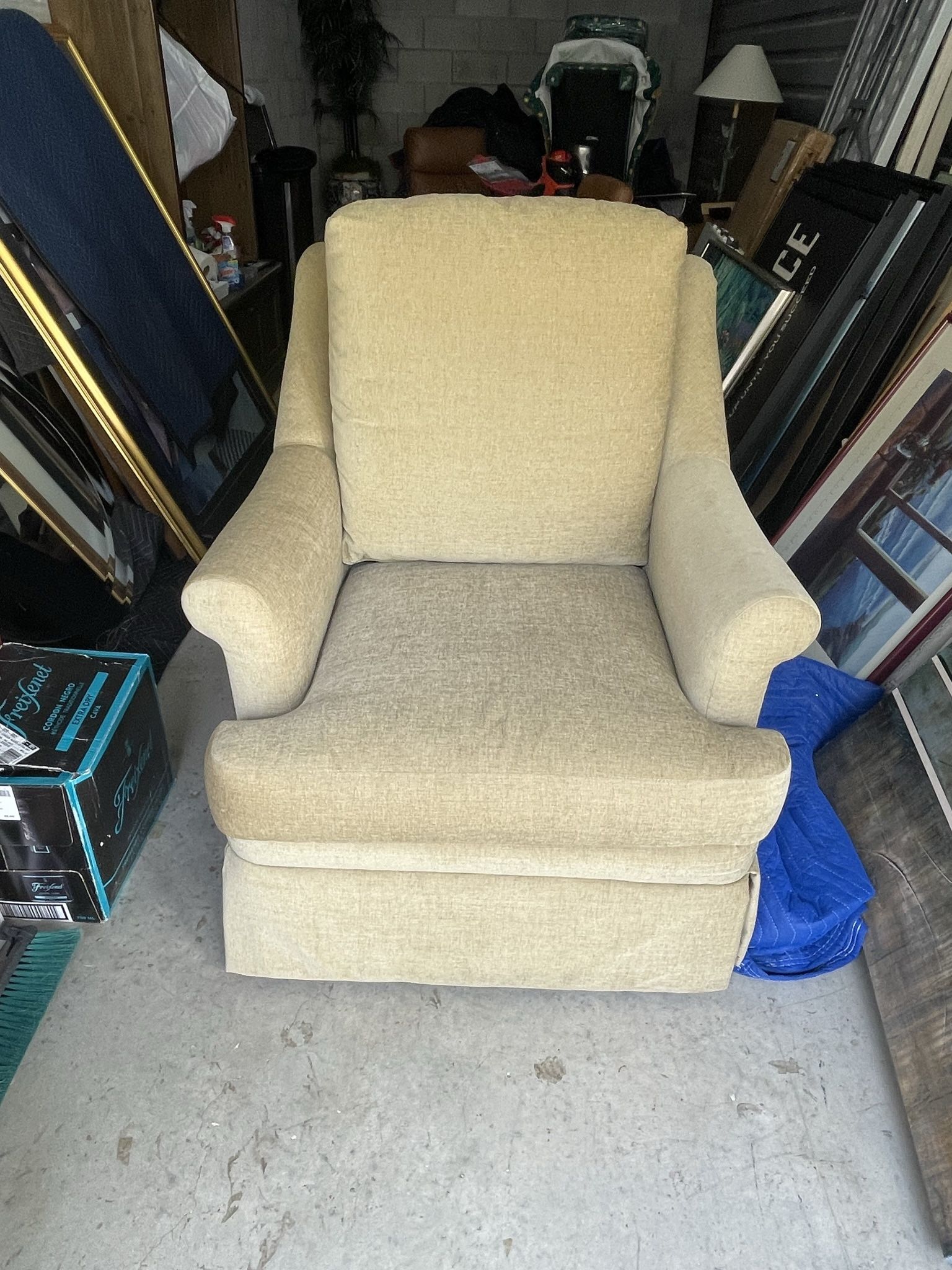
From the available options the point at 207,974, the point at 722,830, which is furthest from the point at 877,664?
the point at 207,974

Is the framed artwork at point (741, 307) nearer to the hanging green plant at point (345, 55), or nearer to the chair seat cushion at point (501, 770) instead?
the chair seat cushion at point (501, 770)

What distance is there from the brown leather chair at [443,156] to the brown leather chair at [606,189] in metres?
1.61

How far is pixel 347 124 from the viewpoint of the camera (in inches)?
204

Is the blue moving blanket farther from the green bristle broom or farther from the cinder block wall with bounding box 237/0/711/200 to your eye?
the cinder block wall with bounding box 237/0/711/200

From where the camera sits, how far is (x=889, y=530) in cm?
174

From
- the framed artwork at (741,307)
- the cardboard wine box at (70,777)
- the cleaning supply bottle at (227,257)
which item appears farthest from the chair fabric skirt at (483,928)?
the cleaning supply bottle at (227,257)

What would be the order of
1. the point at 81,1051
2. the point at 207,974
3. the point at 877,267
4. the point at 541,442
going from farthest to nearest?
the point at 877,267
the point at 541,442
the point at 207,974
the point at 81,1051

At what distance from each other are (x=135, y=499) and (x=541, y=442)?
1161 millimetres

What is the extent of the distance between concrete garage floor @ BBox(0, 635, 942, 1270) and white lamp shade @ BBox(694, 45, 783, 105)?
11.3 ft

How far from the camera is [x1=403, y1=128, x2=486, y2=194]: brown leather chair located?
14.9 ft

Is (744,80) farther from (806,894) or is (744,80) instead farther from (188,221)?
(806,894)

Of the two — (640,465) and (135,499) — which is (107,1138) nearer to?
(640,465)

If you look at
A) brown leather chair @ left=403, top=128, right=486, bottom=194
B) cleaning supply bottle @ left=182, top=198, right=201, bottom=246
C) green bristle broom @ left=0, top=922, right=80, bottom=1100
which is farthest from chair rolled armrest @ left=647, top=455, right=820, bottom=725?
brown leather chair @ left=403, top=128, right=486, bottom=194

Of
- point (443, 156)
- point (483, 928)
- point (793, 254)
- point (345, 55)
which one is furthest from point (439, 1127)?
point (345, 55)
